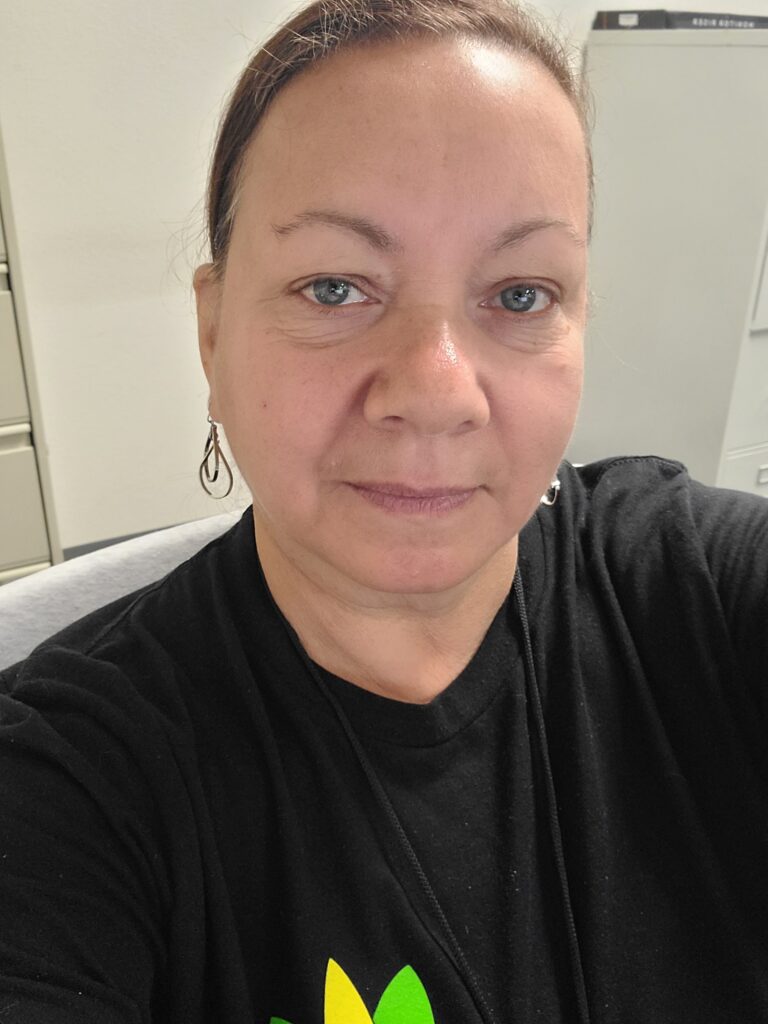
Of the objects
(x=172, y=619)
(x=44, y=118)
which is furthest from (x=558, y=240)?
(x=44, y=118)

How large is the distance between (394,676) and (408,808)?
0.11m

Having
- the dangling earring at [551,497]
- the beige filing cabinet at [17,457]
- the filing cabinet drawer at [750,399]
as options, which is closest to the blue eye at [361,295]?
the dangling earring at [551,497]

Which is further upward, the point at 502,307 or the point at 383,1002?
the point at 502,307

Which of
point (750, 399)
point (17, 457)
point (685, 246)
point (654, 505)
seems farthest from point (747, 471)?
point (17, 457)

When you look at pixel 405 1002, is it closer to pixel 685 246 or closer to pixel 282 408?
pixel 282 408

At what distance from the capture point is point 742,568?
847 millimetres

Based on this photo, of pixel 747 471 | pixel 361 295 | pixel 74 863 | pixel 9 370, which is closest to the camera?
pixel 74 863

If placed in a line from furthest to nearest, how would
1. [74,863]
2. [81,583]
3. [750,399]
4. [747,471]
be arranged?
[747,471], [750,399], [81,583], [74,863]

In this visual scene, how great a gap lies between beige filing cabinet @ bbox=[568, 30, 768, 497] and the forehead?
1668mm

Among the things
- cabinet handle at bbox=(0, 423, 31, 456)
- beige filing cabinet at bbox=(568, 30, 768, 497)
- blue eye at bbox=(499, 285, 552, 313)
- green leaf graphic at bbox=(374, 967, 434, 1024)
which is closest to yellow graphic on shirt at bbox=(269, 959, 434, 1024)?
green leaf graphic at bbox=(374, 967, 434, 1024)

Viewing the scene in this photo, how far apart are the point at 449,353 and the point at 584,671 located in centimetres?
34

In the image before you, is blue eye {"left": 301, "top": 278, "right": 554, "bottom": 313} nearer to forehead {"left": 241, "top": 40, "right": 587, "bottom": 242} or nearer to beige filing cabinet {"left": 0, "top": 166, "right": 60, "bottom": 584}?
forehead {"left": 241, "top": 40, "right": 587, "bottom": 242}

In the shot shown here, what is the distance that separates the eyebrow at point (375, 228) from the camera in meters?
0.67

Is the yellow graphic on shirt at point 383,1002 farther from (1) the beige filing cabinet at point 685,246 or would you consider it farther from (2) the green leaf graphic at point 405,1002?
(1) the beige filing cabinet at point 685,246
